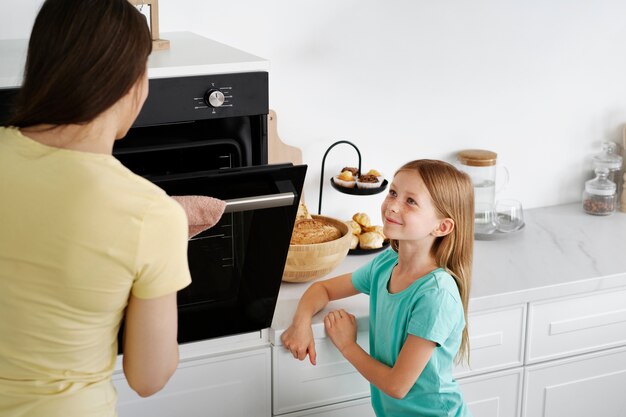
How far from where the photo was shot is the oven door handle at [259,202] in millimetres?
1377

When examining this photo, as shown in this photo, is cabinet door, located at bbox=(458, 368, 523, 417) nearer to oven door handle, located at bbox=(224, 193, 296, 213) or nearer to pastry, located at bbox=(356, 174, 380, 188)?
pastry, located at bbox=(356, 174, 380, 188)

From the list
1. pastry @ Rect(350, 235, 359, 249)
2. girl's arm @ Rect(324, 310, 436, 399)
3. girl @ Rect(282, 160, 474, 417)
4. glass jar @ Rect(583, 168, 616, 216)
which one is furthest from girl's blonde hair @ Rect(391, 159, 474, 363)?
glass jar @ Rect(583, 168, 616, 216)

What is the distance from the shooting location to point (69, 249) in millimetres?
971

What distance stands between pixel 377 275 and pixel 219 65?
0.52 m

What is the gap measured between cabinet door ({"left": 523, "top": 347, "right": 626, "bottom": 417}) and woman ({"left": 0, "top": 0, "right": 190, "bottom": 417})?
1232mm

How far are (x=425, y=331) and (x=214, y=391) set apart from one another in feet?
1.50

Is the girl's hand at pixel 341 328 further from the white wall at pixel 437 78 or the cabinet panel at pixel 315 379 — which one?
the white wall at pixel 437 78

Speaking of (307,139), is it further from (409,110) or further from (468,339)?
(468,339)

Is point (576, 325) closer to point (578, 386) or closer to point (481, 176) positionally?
point (578, 386)

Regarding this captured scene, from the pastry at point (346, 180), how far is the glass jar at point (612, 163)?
0.81m

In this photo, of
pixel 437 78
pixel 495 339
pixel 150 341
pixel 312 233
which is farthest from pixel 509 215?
pixel 150 341

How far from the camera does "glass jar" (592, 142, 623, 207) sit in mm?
2484

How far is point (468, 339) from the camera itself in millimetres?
1764

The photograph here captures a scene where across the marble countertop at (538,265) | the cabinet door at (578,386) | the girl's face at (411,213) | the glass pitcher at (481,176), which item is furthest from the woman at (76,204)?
the glass pitcher at (481,176)
